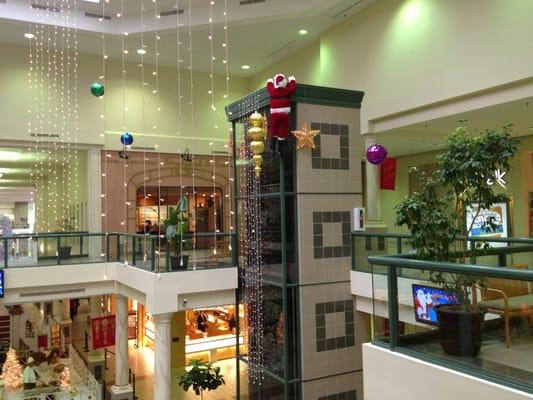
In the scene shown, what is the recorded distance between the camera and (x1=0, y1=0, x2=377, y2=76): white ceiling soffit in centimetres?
1159

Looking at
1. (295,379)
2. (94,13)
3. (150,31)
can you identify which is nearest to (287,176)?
(295,379)

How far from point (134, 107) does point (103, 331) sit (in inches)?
272

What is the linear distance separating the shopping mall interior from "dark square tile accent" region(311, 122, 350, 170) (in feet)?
0.15

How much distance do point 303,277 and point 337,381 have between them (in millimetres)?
1902

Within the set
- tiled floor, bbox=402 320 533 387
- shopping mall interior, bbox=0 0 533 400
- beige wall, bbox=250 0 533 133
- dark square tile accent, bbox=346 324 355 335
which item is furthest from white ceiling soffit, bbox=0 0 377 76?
tiled floor, bbox=402 320 533 387

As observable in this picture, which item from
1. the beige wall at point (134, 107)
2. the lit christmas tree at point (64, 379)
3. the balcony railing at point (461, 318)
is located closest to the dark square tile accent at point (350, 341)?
the balcony railing at point (461, 318)

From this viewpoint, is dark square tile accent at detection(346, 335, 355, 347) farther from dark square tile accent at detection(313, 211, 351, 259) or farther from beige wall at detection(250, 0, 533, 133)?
beige wall at detection(250, 0, 533, 133)

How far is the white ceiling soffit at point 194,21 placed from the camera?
456 inches

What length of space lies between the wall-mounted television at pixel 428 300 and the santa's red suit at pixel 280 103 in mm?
4265

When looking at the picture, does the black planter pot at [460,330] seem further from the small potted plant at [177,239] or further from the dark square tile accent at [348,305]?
the small potted plant at [177,239]

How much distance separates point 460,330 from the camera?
3725mm

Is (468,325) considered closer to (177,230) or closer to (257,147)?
(257,147)

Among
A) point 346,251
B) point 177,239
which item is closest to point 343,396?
point 346,251

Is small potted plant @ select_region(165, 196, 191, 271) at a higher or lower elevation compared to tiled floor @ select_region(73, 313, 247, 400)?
higher
